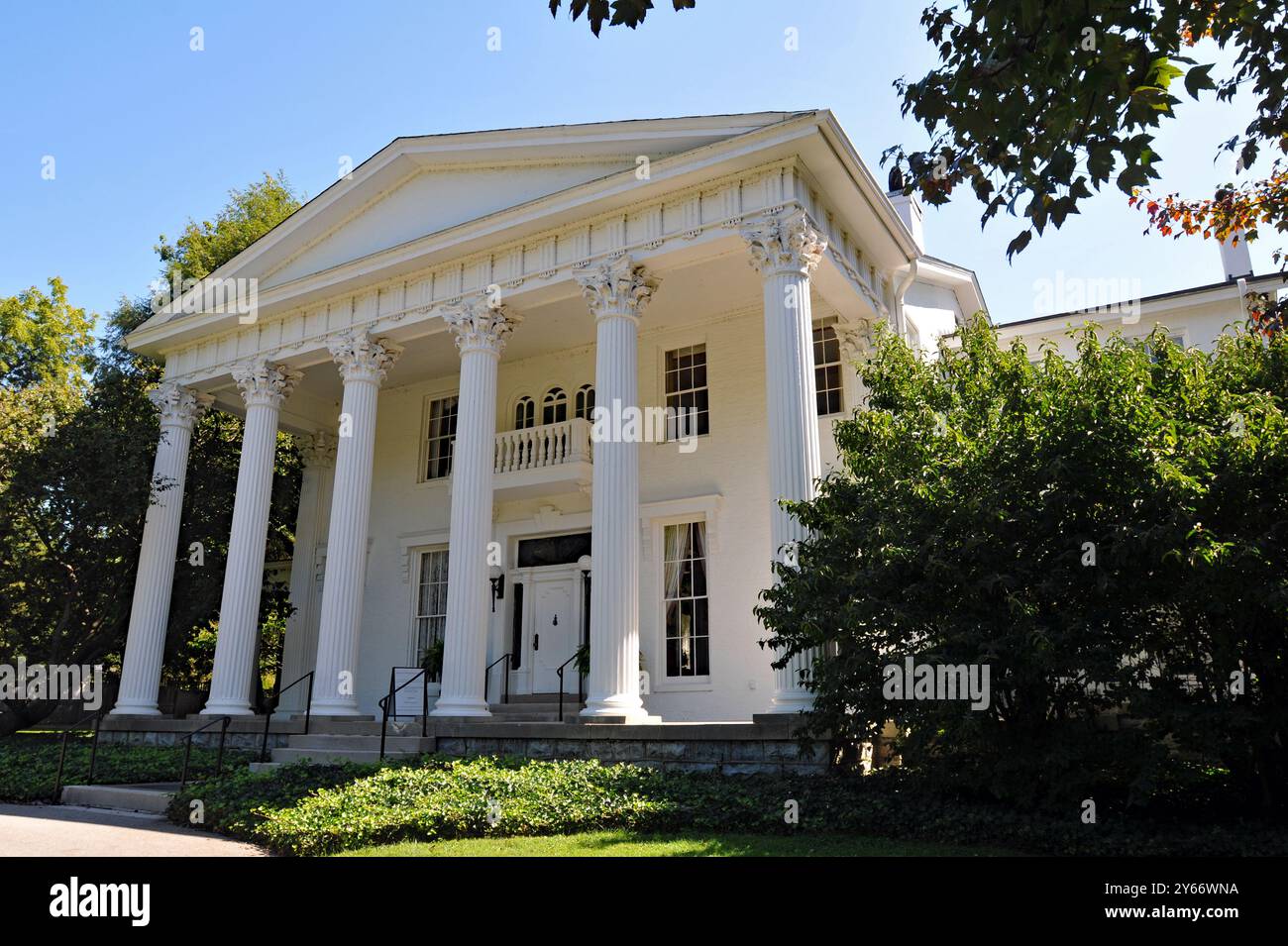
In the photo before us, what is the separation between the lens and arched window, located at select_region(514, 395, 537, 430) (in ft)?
66.9

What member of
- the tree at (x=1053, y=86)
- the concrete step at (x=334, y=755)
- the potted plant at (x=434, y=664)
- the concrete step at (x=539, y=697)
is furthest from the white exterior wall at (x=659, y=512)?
the tree at (x=1053, y=86)

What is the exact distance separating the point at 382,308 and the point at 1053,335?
15.8m

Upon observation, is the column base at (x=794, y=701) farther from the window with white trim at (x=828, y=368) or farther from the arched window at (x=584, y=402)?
the arched window at (x=584, y=402)

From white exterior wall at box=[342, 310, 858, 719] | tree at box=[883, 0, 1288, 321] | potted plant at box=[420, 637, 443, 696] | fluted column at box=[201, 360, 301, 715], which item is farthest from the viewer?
potted plant at box=[420, 637, 443, 696]

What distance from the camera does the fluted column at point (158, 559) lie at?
729 inches

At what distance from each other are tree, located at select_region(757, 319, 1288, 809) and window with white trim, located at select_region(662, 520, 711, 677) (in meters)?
6.59

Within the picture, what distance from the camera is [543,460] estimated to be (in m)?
18.9

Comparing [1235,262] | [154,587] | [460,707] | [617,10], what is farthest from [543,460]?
[1235,262]

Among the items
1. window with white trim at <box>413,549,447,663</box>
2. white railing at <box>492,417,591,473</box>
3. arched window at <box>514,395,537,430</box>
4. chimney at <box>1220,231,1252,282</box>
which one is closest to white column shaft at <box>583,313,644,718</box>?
white railing at <box>492,417,591,473</box>

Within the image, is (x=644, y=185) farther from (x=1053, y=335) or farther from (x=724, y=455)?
(x=1053, y=335)

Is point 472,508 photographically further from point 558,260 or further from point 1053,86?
point 1053,86

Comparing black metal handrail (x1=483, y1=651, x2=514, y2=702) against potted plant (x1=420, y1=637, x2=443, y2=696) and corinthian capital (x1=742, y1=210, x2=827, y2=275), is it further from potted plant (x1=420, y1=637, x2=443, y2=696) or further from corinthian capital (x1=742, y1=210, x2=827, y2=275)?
corinthian capital (x1=742, y1=210, x2=827, y2=275)

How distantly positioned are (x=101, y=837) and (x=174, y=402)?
12.6 meters

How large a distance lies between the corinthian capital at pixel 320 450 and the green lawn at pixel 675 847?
1569cm
